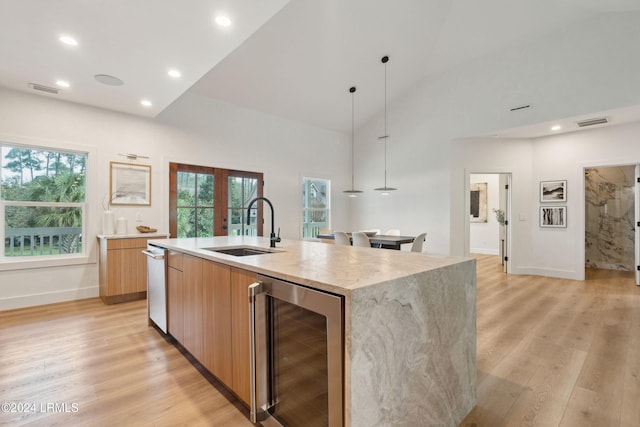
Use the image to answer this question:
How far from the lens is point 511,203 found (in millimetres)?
5797

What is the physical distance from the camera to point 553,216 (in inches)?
217

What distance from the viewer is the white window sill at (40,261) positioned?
3.61 meters

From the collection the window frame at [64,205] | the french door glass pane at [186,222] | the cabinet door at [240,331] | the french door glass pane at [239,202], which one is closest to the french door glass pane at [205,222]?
the french door glass pane at [186,222]

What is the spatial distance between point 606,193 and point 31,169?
10269mm

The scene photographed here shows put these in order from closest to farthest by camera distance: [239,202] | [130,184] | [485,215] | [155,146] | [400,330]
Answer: [400,330] → [130,184] → [155,146] → [239,202] → [485,215]

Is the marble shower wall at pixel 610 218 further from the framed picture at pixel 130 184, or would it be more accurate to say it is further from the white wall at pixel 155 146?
the framed picture at pixel 130 184

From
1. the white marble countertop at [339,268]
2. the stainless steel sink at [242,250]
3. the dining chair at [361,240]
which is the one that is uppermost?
the white marble countertop at [339,268]

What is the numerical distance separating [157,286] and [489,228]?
29.0 feet

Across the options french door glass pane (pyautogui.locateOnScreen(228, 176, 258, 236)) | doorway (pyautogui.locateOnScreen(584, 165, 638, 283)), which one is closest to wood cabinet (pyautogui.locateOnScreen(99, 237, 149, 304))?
french door glass pane (pyautogui.locateOnScreen(228, 176, 258, 236))

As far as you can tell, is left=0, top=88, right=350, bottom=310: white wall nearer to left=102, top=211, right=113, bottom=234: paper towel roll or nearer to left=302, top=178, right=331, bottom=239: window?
left=102, top=211, right=113, bottom=234: paper towel roll

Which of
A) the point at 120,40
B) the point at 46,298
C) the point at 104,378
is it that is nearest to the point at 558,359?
the point at 104,378

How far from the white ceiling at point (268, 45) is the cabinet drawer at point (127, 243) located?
1855mm

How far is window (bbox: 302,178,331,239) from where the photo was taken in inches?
269

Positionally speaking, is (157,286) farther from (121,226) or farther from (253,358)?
(121,226)
